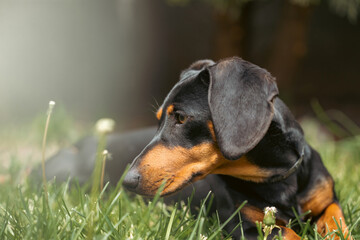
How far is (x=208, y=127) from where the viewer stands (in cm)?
204

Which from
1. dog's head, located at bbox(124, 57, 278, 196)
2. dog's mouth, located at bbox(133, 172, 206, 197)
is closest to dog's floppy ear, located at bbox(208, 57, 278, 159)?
dog's head, located at bbox(124, 57, 278, 196)

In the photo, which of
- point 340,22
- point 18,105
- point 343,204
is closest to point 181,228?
point 343,204

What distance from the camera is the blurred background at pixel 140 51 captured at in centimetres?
602

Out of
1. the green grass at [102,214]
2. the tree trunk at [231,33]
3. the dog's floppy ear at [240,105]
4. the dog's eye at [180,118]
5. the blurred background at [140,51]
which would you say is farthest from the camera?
the blurred background at [140,51]

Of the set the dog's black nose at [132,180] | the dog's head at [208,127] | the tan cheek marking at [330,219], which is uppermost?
the dog's head at [208,127]

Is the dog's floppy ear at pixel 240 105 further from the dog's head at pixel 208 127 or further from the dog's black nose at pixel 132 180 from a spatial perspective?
the dog's black nose at pixel 132 180

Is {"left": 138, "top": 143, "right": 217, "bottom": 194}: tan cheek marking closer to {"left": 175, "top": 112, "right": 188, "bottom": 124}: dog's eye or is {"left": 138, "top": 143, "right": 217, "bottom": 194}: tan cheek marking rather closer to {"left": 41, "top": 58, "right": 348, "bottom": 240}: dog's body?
{"left": 41, "top": 58, "right": 348, "bottom": 240}: dog's body

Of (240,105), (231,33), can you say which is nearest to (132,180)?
(240,105)

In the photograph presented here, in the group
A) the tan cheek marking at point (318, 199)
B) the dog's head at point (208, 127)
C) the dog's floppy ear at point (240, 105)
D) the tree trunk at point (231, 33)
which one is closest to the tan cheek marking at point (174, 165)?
the dog's head at point (208, 127)

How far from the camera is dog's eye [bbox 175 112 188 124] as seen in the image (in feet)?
6.78

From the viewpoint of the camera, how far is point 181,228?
214 centimetres

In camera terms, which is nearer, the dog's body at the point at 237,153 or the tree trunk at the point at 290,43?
the dog's body at the point at 237,153

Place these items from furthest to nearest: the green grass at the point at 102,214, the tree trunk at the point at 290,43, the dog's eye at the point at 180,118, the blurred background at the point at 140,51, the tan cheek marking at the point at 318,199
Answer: the blurred background at the point at 140,51 < the tree trunk at the point at 290,43 < the tan cheek marking at the point at 318,199 < the dog's eye at the point at 180,118 < the green grass at the point at 102,214

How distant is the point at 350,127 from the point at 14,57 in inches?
176
